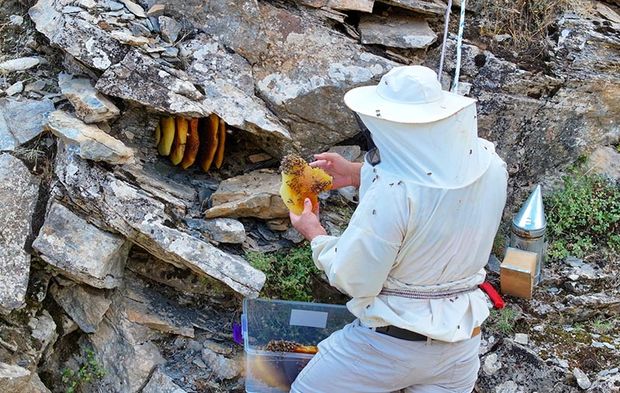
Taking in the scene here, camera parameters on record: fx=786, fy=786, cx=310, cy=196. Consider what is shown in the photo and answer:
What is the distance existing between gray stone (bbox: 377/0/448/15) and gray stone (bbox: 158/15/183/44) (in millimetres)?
1304

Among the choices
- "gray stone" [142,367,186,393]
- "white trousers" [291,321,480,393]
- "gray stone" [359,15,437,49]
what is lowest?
"gray stone" [142,367,186,393]

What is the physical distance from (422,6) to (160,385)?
2.81 m

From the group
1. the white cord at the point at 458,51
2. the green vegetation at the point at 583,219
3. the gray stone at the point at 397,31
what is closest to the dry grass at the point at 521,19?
the white cord at the point at 458,51

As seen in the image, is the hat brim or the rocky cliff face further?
the rocky cliff face

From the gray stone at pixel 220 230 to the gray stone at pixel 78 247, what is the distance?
0.44 meters

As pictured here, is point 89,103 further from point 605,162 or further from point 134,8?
point 605,162

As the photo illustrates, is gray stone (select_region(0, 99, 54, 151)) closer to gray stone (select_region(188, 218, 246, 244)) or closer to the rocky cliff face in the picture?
the rocky cliff face

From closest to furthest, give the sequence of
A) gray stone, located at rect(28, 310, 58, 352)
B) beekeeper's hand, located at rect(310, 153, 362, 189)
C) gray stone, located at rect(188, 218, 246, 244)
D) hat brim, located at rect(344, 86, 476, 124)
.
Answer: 1. hat brim, located at rect(344, 86, 476, 124)
2. beekeeper's hand, located at rect(310, 153, 362, 189)
3. gray stone, located at rect(28, 310, 58, 352)
4. gray stone, located at rect(188, 218, 246, 244)

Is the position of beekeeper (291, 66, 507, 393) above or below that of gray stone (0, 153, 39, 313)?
above

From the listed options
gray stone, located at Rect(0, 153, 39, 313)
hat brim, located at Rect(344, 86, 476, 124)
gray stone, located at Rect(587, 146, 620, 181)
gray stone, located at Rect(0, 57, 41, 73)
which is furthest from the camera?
gray stone, located at Rect(587, 146, 620, 181)

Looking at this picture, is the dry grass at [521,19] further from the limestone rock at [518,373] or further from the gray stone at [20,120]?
the gray stone at [20,120]

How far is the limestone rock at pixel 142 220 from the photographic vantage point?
4.23 metres

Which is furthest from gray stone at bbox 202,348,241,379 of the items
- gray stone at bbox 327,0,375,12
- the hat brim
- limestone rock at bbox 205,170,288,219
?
gray stone at bbox 327,0,375,12

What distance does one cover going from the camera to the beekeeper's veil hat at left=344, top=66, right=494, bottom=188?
117 inches
